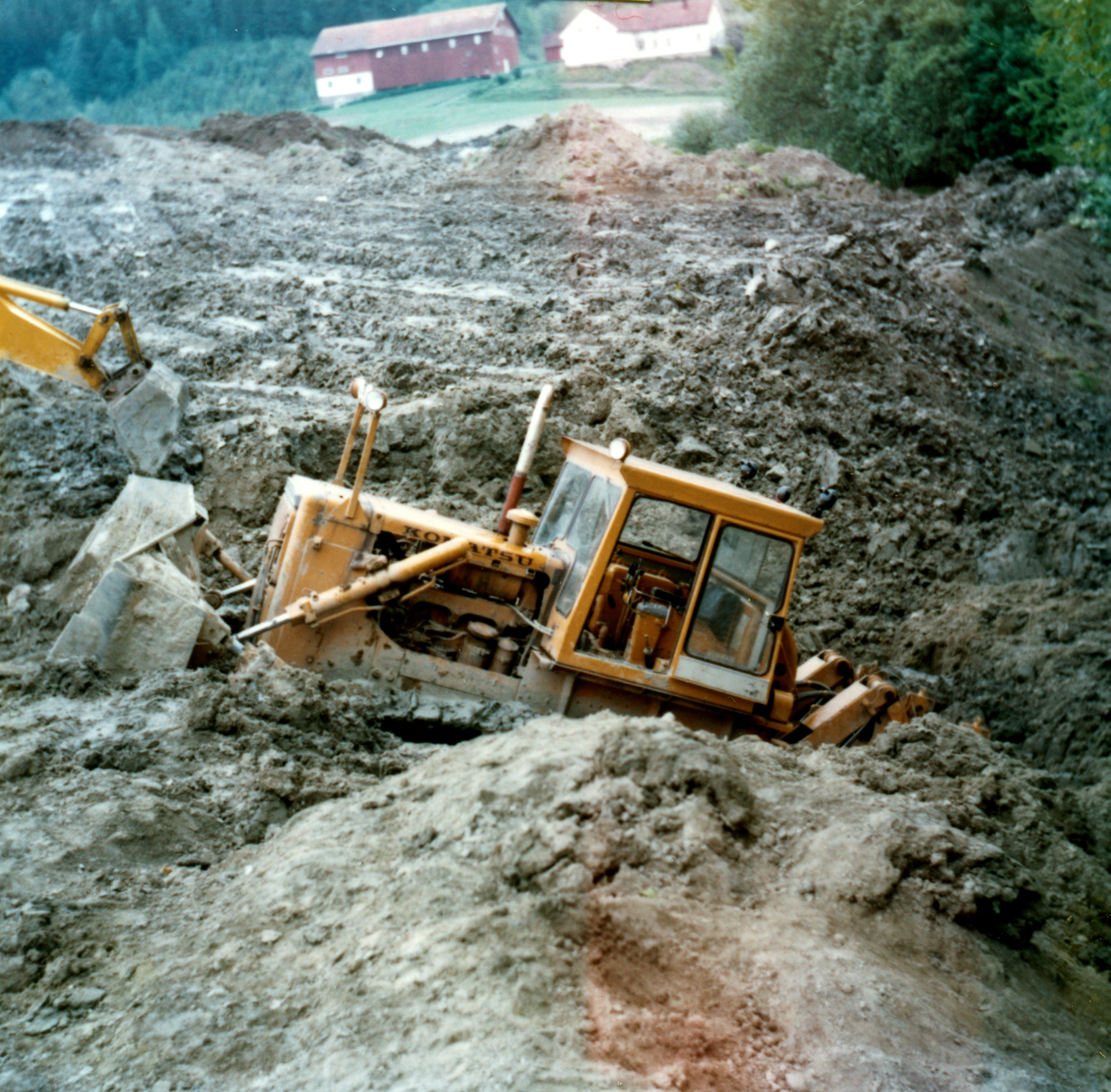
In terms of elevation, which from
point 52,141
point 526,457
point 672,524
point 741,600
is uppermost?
point 526,457

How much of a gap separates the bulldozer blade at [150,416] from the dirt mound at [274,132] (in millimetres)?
16884

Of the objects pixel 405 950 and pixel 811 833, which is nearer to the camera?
pixel 405 950

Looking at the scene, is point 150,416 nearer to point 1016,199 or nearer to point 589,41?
point 589,41

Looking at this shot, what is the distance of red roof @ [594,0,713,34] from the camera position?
17.6m

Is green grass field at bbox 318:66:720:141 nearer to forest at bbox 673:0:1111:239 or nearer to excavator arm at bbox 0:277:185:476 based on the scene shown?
forest at bbox 673:0:1111:239

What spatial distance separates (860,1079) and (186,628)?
3.97m

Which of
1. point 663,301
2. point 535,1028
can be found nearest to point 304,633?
point 535,1028

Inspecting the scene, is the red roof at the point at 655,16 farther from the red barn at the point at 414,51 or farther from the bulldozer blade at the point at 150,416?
the bulldozer blade at the point at 150,416

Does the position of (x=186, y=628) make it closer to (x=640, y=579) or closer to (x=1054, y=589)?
(x=640, y=579)

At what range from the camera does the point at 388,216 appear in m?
18.2

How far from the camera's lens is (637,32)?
719 inches

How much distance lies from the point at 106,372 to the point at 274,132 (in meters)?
18.4

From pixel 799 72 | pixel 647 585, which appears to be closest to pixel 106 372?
pixel 647 585

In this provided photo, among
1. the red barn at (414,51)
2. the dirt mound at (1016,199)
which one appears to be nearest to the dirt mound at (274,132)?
the red barn at (414,51)
